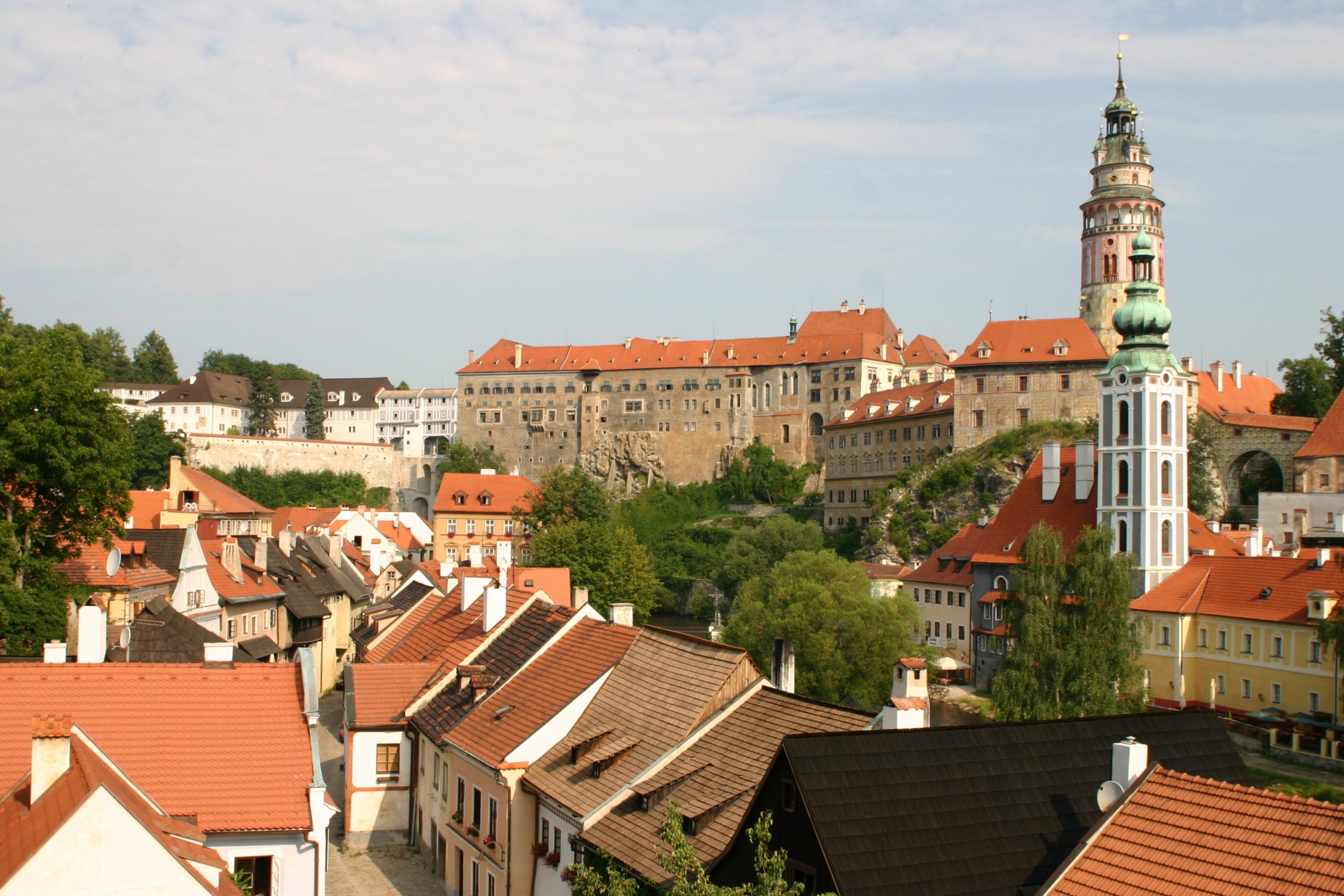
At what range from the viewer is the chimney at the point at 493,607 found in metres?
25.8

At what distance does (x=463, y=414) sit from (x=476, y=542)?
34593 mm

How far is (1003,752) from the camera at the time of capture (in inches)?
529

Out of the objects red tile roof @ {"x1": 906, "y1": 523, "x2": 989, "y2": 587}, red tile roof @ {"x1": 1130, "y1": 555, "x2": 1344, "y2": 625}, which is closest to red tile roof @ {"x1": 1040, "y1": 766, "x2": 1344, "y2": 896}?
red tile roof @ {"x1": 1130, "y1": 555, "x2": 1344, "y2": 625}

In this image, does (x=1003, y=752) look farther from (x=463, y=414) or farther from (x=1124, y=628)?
(x=463, y=414)

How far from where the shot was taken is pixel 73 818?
9.80 metres

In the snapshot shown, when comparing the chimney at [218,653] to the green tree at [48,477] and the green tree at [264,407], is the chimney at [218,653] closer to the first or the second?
the green tree at [48,477]

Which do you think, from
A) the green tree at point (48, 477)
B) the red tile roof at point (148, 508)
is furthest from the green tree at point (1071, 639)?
the red tile roof at point (148, 508)

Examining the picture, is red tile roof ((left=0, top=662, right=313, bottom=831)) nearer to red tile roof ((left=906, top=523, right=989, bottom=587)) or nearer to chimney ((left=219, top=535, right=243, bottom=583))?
chimney ((left=219, top=535, right=243, bottom=583))

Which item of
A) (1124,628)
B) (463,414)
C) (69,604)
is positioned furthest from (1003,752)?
(463,414)

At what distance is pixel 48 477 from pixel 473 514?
62.5 meters

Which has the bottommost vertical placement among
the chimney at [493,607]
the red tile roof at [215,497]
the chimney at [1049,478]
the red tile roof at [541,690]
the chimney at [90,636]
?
the red tile roof at [541,690]

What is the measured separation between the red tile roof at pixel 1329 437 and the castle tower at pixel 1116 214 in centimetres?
2206

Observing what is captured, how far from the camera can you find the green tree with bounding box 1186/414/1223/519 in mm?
73375

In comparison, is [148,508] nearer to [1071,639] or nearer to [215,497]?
[215,497]
